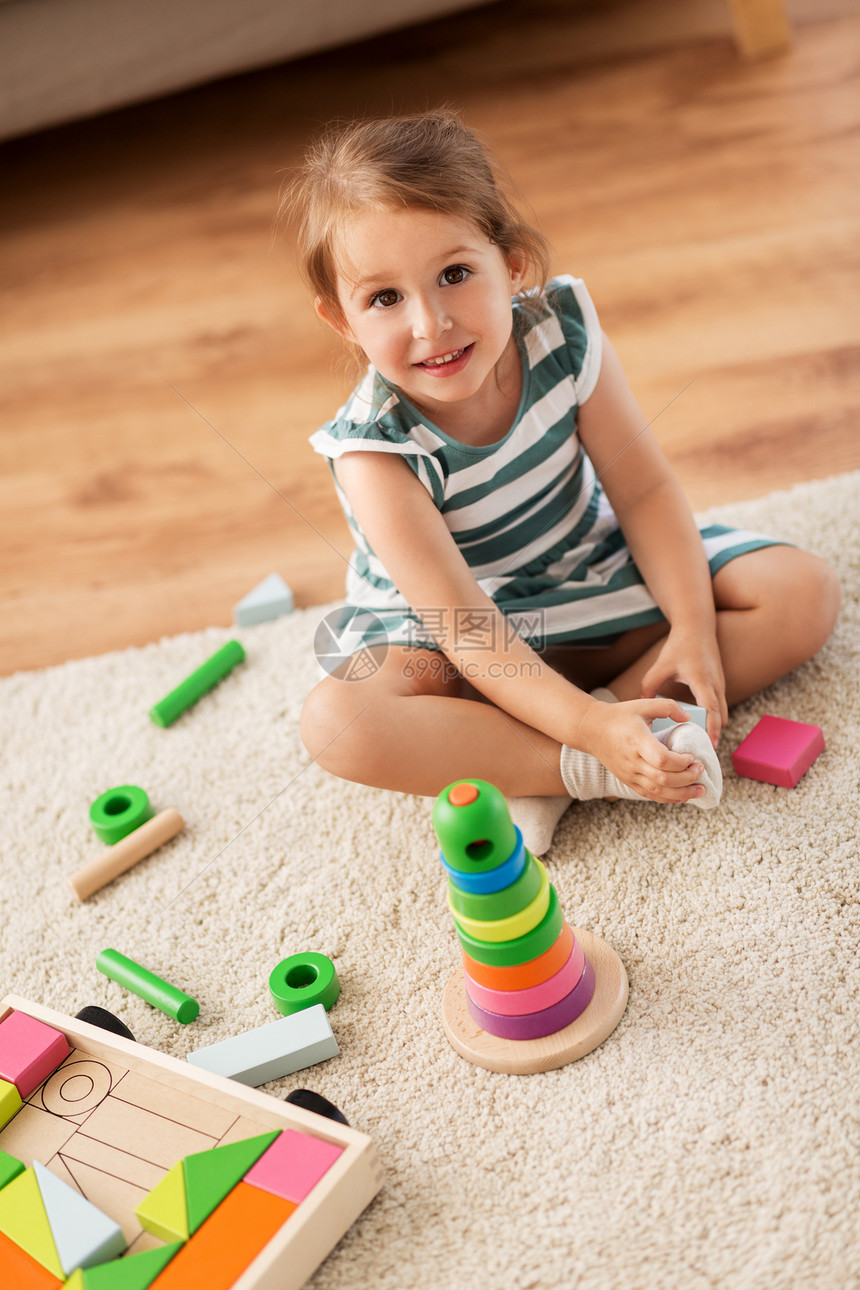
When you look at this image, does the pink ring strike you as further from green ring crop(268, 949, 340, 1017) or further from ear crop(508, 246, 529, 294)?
ear crop(508, 246, 529, 294)

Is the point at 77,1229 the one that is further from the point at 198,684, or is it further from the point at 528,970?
the point at 198,684

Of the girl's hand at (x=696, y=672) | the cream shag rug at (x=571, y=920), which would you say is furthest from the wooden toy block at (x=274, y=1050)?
the girl's hand at (x=696, y=672)

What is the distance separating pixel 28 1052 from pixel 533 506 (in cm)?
58

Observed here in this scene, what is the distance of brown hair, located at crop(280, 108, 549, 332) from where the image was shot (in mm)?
801

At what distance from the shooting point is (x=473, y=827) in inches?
24.9

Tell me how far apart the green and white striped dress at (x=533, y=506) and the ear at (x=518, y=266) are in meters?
0.05

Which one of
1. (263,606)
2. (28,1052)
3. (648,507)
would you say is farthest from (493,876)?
(263,606)

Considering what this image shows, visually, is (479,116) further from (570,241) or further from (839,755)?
(839,755)

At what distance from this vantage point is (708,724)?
34.5 inches

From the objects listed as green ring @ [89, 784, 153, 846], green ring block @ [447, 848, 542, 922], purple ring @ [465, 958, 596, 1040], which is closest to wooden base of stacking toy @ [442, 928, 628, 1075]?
purple ring @ [465, 958, 596, 1040]

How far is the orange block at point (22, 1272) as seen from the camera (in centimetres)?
62

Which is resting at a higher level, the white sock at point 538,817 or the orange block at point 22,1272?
the orange block at point 22,1272

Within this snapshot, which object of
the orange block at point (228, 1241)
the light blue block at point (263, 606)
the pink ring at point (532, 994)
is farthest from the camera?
the light blue block at point (263, 606)

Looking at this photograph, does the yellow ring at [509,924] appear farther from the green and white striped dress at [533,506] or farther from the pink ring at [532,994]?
the green and white striped dress at [533,506]
